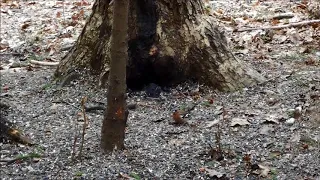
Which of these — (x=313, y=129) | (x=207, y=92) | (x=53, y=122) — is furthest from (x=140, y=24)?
(x=313, y=129)

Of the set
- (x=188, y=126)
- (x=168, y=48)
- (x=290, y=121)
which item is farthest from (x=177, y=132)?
(x=168, y=48)

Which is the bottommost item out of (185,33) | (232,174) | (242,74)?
(232,174)

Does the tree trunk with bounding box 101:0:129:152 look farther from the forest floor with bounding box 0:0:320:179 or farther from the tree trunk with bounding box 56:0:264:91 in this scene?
the tree trunk with bounding box 56:0:264:91

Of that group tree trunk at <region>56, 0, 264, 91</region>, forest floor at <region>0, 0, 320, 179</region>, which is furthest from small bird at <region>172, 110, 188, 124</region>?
tree trunk at <region>56, 0, 264, 91</region>

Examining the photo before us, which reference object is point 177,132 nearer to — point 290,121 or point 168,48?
point 290,121

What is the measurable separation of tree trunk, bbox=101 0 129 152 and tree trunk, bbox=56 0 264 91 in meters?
1.25

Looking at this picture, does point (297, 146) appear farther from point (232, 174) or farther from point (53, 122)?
point (53, 122)

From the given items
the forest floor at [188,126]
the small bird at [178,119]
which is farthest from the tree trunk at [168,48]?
the small bird at [178,119]

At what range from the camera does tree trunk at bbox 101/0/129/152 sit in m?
2.52

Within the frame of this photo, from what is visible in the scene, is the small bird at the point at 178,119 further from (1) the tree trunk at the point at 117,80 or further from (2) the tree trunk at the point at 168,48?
(1) the tree trunk at the point at 117,80

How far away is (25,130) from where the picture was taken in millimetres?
3057

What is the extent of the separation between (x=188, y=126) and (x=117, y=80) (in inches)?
34.7

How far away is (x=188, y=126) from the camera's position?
10.9ft

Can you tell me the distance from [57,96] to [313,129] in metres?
1.71
